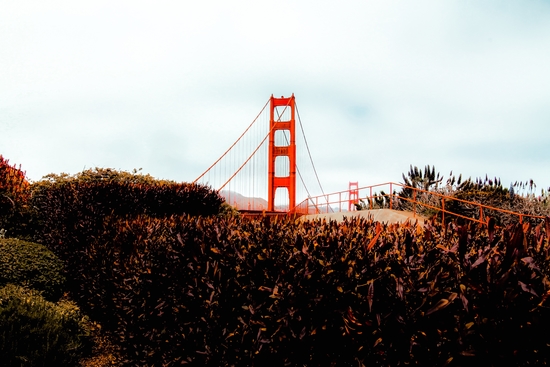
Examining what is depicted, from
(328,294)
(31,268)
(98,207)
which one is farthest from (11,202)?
(328,294)

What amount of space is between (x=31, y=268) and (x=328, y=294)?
5.75 meters

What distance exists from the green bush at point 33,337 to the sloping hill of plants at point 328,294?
2.77 ft

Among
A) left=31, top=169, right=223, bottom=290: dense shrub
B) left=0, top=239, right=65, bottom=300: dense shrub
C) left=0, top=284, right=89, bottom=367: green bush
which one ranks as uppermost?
left=31, top=169, right=223, bottom=290: dense shrub

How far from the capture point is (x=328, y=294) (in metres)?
3.39

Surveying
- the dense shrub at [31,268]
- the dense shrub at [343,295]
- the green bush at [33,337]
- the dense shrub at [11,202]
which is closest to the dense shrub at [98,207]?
the dense shrub at [31,268]

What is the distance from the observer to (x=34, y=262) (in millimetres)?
7402

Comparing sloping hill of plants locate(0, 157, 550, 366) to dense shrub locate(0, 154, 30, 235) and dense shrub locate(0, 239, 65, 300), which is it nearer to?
dense shrub locate(0, 239, 65, 300)

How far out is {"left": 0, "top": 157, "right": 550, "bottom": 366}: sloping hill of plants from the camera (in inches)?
107

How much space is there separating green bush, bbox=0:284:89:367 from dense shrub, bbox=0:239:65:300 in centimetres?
132

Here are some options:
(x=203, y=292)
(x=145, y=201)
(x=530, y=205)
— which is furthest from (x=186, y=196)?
(x=530, y=205)

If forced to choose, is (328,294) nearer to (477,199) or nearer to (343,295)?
(343,295)

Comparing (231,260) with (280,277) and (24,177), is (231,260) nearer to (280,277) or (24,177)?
(280,277)

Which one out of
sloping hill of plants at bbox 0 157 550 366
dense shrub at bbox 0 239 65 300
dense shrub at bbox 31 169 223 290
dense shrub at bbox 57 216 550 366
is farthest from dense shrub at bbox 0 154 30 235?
dense shrub at bbox 57 216 550 366

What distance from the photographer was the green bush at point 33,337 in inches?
180
